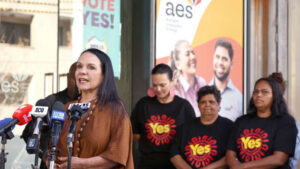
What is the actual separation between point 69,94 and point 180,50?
2943 mm

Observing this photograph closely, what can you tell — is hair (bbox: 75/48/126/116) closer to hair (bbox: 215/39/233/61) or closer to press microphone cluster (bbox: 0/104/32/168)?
press microphone cluster (bbox: 0/104/32/168)

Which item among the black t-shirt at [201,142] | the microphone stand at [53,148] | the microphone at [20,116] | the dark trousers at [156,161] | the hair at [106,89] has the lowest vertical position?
the dark trousers at [156,161]

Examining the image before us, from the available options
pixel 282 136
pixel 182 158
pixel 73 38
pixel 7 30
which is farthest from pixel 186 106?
pixel 7 30

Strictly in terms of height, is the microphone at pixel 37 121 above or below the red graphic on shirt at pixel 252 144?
above

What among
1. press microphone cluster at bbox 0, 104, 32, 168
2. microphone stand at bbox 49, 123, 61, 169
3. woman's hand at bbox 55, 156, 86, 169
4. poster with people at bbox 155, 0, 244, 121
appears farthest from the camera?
poster with people at bbox 155, 0, 244, 121

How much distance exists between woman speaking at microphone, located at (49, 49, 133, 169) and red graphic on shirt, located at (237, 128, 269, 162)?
1.91 meters

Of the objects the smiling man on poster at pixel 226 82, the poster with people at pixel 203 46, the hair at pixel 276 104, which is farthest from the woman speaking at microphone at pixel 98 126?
the smiling man on poster at pixel 226 82

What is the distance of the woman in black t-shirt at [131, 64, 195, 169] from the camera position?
4656mm

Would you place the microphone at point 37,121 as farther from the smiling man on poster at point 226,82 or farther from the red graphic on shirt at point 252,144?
the smiling man on poster at point 226,82

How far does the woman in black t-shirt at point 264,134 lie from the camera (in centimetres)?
426

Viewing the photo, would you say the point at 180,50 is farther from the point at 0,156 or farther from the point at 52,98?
the point at 0,156

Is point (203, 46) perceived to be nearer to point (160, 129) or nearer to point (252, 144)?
point (160, 129)

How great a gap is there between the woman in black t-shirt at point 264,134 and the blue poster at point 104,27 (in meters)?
2.23

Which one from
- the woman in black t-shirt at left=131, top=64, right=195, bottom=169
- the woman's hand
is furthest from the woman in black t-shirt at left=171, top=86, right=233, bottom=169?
the woman's hand
